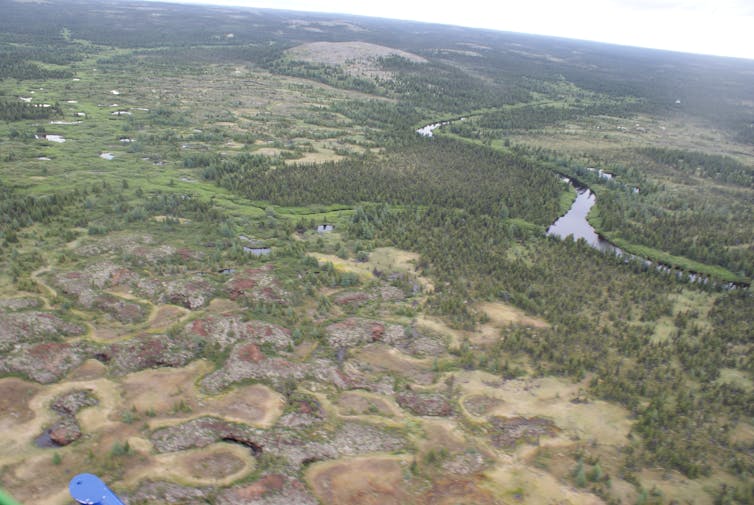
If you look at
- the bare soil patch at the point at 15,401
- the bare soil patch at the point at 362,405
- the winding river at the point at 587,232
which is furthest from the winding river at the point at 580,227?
the bare soil patch at the point at 15,401

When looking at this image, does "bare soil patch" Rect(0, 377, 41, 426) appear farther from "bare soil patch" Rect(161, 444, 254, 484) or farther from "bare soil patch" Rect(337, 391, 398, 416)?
"bare soil patch" Rect(337, 391, 398, 416)

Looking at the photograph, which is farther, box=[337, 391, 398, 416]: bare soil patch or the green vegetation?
box=[337, 391, 398, 416]: bare soil patch

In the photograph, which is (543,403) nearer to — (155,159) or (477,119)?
(155,159)

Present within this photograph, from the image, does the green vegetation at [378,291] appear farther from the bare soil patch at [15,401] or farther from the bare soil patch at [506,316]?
the bare soil patch at [15,401]

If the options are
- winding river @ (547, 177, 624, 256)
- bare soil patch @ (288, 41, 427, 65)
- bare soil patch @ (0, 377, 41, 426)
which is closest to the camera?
bare soil patch @ (0, 377, 41, 426)

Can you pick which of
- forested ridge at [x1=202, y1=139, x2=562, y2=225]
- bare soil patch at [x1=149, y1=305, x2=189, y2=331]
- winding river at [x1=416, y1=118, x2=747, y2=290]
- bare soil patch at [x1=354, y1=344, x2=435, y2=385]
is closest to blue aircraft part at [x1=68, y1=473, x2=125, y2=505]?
bare soil patch at [x1=354, y1=344, x2=435, y2=385]

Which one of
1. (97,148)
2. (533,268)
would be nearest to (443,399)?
(533,268)

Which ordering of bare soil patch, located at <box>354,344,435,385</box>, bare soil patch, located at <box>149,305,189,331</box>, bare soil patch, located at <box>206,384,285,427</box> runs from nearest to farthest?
bare soil patch, located at <box>206,384,285,427</box> < bare soil patch, located at <box>354,344,435,385</box> < bare soil patch, located at <box>149,305,189,331</box>

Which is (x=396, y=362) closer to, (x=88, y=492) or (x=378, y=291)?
(x=378, y=291)

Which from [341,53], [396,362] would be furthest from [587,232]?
[341,53]
